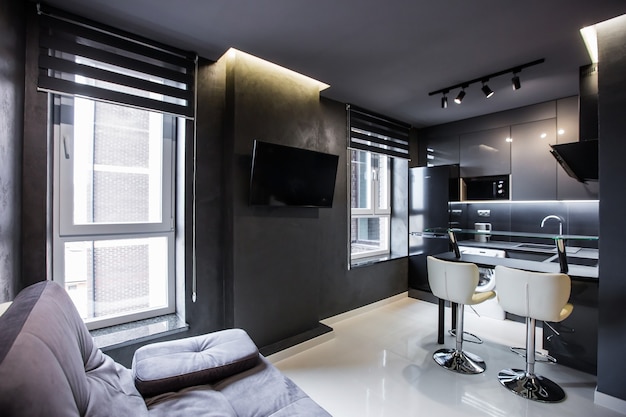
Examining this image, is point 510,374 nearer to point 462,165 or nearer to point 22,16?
point 462,165

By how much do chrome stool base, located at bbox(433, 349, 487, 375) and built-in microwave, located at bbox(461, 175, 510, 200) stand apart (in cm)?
210

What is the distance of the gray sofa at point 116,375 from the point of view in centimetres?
76

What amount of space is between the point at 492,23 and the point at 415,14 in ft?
1.86

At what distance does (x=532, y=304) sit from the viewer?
2088 millimetres

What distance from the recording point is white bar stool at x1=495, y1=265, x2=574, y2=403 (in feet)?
6.59

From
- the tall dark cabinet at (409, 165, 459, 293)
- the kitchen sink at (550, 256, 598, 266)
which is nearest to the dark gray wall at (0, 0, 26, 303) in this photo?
the tall dark cabinet at (409, 165, 459, 293)

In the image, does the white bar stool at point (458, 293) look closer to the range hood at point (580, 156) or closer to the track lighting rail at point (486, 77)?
the range hood at point (580, 156)

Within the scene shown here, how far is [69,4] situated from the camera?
1.83 meters

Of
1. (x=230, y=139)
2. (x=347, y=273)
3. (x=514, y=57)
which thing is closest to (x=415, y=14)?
(x=514, y=57)

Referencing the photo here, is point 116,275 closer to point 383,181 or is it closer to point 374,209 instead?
point 374,209

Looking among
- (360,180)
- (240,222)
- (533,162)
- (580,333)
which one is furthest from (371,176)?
(580,333)

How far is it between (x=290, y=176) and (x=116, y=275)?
5.42 feet

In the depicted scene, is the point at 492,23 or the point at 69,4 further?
the point at 492,23

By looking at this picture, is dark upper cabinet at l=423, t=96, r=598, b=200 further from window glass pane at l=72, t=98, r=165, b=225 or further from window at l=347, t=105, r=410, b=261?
window glass pane at l=72, t=98, r=165, b=225
